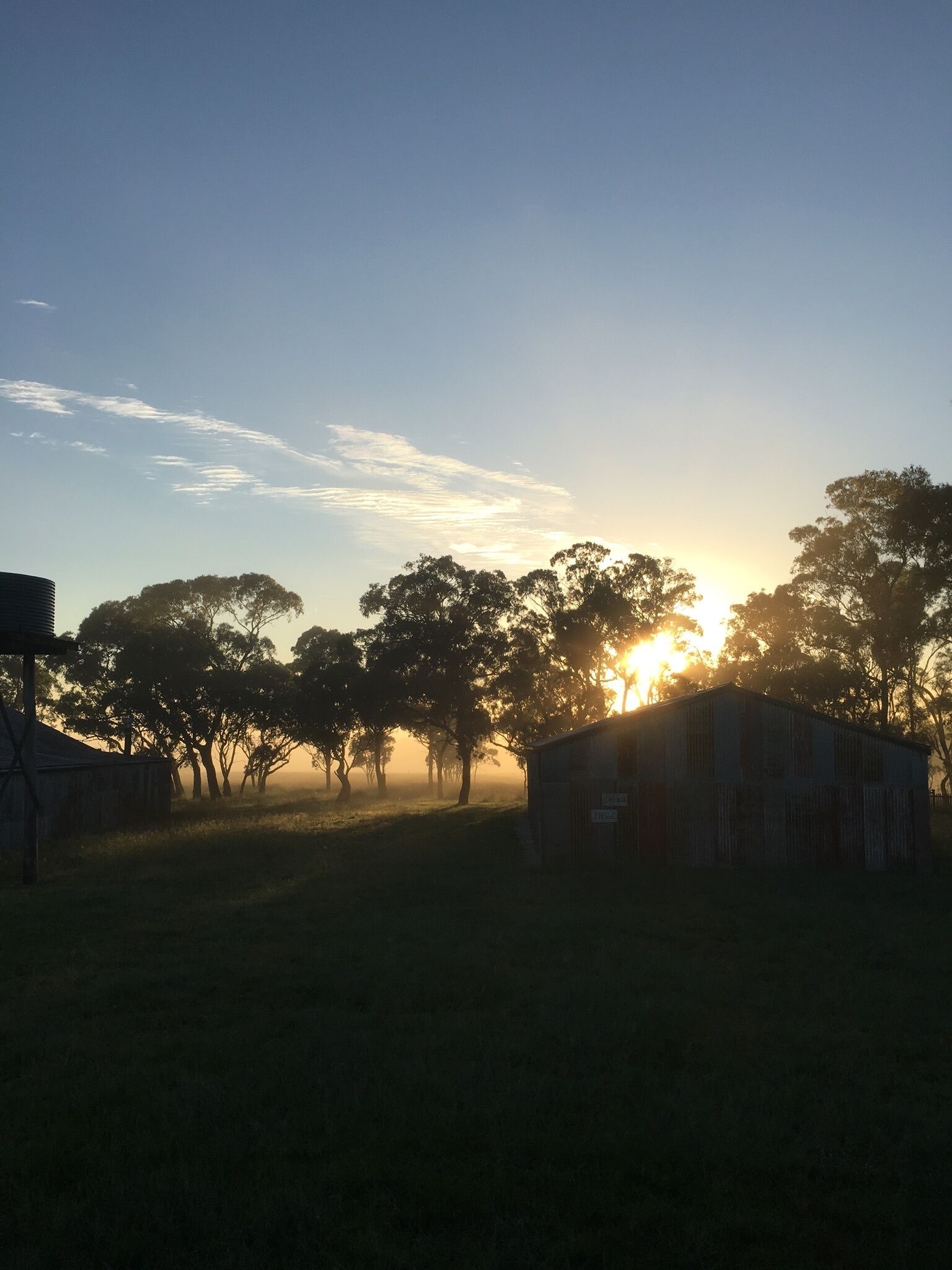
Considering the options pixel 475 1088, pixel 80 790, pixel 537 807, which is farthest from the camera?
pixel 80 790

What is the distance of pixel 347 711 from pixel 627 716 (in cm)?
3914

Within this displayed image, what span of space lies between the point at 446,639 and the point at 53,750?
2584cm

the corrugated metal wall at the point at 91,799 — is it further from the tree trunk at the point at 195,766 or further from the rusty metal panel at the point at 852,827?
the rusty metal panel at the point at 852,827

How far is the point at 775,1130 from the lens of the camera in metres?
8.85

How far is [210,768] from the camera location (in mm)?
70000

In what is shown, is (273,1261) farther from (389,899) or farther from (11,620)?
(11,620)

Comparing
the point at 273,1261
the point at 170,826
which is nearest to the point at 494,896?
the point at 273,1261

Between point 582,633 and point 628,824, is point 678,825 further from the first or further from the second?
point 582,633

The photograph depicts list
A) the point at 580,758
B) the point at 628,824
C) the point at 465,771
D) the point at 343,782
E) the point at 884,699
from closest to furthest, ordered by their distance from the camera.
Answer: the point at 628,824 < the point at 580,758 < the point at 884,699 < the point at 465,771 < the point at 343,782

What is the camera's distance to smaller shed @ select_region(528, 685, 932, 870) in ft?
95.4

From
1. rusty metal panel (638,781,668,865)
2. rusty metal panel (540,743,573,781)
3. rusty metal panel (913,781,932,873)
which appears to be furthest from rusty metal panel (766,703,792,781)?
rusty metal panel (540,743,573,781)

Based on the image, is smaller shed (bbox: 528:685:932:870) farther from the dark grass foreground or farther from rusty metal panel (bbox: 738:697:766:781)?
the dark grass foreground

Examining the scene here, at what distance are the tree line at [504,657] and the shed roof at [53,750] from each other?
1798 cm

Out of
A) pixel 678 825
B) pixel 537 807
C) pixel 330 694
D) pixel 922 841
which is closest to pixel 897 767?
pixel 922 841
